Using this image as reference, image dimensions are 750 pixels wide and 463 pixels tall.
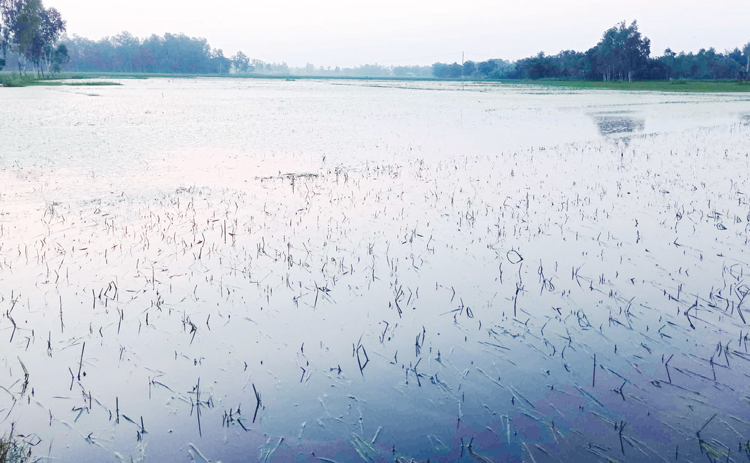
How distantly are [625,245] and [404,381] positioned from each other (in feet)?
18.7

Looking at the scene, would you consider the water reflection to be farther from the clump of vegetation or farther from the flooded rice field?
the clump of vegetation

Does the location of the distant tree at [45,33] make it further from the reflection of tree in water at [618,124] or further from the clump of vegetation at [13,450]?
the clump of vegetation at [13,450]

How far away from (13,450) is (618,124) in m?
32.1

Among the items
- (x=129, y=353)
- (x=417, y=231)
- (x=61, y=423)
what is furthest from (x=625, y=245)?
(x=61, y=423)

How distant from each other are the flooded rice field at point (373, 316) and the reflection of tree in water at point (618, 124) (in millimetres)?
12892

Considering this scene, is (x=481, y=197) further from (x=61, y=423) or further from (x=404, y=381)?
(x=61, y=423)

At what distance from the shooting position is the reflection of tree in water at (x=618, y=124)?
27.4m

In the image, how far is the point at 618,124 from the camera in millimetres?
30672

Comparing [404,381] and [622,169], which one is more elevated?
[622,169]

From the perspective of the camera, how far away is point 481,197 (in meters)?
12.7

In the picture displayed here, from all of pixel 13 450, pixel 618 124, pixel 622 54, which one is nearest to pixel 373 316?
pixel 13 450

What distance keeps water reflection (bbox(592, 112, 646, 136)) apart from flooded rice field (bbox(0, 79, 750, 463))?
12.9 m

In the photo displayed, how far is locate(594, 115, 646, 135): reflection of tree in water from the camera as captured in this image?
1079 inches

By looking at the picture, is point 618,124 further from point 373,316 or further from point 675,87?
point 675,87
